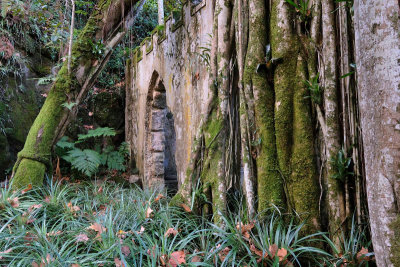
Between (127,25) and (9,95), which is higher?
(127,25)

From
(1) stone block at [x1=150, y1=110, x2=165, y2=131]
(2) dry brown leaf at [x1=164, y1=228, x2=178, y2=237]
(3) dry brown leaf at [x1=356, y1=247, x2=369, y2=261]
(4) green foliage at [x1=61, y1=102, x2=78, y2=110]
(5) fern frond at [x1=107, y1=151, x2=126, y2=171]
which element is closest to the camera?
(3) dry brown leaf at [x1=356, y1=247, x2=369, y2=261]

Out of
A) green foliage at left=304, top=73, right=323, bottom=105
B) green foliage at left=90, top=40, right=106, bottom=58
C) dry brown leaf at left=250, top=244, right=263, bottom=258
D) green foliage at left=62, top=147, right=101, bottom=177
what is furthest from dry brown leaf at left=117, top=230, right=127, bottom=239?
green foliage at left=62, top=147, right=101, bottom=177

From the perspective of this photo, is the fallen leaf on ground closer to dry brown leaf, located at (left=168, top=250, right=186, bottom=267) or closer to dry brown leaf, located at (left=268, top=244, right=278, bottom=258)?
dry brown leaf, located at (left=268, top=244, right=278, bottom=258)

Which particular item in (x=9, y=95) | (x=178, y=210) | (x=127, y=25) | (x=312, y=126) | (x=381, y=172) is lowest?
(x=178, y=210)

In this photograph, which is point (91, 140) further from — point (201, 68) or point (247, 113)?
point (247, 113)

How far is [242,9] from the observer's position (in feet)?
7.61

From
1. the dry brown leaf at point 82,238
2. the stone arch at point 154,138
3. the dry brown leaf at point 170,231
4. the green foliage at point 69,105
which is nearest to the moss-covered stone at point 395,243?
the dry brown leaf at point 170,231

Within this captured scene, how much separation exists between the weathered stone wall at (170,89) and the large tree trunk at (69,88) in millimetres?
814

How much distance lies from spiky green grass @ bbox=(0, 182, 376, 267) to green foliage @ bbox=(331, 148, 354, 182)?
0.38 meters

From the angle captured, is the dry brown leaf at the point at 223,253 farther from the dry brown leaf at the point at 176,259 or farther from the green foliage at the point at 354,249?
the green foliage at the point at 354,249

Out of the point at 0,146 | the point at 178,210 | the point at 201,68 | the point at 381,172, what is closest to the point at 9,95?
the point at 0,146

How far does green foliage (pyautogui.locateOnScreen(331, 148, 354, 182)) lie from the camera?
5.76 ft

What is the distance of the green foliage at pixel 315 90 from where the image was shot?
1.91 metres

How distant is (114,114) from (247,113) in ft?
18.4
